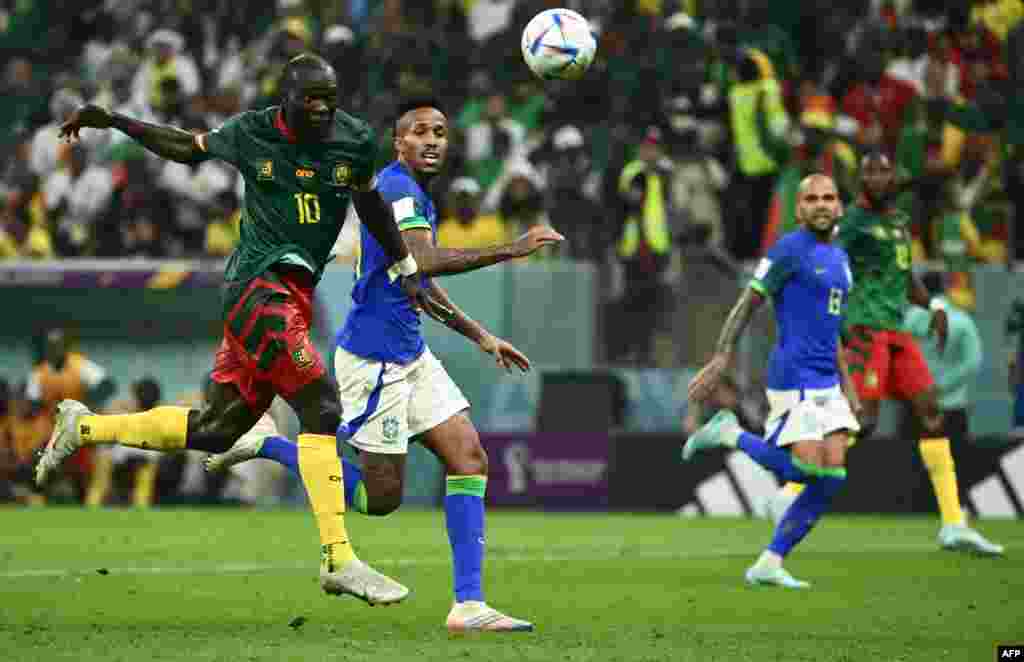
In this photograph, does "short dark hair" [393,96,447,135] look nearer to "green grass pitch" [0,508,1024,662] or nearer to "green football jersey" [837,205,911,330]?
"green grass pitch" [0,508,1024,662]

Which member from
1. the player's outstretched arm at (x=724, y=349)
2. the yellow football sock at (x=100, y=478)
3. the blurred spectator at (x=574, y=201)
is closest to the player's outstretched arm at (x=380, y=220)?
the player's outstretched arm at (x=724, y=349)

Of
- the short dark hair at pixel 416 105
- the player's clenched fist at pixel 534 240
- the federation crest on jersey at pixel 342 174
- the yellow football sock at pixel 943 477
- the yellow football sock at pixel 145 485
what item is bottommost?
the yellow football sock at pixel 145 485

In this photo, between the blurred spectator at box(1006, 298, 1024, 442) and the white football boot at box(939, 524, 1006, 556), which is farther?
the blurred spectator at box(1006, 298, 1024, 442)

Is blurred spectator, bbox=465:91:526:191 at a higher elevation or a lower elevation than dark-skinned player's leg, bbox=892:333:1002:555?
higher

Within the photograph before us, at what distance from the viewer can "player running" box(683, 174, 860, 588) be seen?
12.0 meters

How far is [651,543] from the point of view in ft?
49.2

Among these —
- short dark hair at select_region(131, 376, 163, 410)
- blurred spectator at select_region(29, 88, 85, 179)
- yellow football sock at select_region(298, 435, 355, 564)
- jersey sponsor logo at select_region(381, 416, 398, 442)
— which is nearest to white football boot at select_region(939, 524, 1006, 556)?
jersey sponsor logo at select_region(381, 416, 398, 442)

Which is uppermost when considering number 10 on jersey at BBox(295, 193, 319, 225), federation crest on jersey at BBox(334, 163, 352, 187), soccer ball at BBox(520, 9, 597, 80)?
soccer ball at BBox(520, 9, 597, 80)

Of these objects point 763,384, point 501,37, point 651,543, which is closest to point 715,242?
point 763,384

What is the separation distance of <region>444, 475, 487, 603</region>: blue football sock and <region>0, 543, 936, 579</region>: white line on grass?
3144 millimetres

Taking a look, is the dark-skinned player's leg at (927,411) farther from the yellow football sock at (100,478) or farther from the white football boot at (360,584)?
the yellow football sock at (100,478)

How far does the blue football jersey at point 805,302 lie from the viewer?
12.3 m

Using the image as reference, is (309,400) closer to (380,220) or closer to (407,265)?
(407,265)

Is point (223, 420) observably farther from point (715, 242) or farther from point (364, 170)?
point (715, 242)
